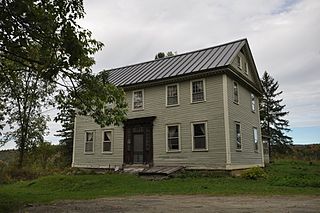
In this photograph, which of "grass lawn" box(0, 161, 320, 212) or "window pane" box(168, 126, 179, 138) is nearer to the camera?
"grass lawn" box(0, 161, 320, 212)

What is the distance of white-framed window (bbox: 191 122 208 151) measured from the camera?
18.4 metres

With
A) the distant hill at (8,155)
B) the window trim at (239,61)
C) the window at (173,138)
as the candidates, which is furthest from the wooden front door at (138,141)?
the distant hill at (8,155)

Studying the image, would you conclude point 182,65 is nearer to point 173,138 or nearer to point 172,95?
point 172,95

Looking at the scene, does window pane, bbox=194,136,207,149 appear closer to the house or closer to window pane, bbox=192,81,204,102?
the house

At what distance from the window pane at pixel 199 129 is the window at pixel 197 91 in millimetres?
1548

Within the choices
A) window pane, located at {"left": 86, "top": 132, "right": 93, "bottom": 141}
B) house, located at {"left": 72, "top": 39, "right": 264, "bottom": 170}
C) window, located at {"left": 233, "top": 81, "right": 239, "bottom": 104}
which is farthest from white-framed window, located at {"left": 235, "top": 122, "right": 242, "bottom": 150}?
window pane, located at {"left": 86, "top": 132, "right": 93, "bottom": 141}

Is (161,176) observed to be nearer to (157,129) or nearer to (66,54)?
(157,129)

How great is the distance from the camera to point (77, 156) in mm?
24188

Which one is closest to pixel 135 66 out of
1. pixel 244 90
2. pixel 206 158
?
pixel 244 90

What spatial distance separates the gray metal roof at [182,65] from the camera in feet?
63.6

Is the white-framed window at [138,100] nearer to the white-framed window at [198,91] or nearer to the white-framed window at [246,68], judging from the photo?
the white-framed window at [198,91]

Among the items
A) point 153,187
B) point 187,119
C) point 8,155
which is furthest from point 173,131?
point 8,155

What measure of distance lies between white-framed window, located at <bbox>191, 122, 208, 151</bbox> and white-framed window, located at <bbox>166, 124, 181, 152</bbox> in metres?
1.04

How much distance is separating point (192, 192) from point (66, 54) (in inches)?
290
